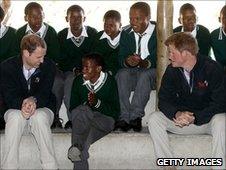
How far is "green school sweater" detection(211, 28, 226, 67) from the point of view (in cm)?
680

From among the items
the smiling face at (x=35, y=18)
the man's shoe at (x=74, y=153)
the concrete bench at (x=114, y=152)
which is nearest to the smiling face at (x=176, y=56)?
the concrete bench at (x=114, y=152)

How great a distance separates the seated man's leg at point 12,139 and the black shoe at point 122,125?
4.29 feet

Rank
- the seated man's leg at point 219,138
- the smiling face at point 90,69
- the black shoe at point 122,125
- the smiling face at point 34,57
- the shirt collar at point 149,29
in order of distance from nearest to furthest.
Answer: the seated man's leg at point 219,138, the smiling face at point 34,57, the smiling face at point 90,69, the black shoe at point 122,125, the shirt collar at point 149,29

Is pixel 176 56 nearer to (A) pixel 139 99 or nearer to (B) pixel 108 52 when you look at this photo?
(A) pixel 139 99

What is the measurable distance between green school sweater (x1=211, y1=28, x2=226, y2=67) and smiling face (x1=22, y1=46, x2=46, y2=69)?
2667 mm

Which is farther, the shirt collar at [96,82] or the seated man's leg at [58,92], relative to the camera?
the seated man's leg at [58,92]

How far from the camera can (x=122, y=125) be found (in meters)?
5.97

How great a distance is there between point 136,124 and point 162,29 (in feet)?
4.24

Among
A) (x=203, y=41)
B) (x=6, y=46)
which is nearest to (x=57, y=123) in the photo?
(x=6, y=46)

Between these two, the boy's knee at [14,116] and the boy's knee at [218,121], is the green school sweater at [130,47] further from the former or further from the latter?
the boy's knee at [14,116]

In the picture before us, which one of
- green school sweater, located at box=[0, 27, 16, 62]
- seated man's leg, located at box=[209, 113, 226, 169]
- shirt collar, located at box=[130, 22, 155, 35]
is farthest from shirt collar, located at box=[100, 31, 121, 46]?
seated man's leg, located at box=[209, 113, 226, 169]

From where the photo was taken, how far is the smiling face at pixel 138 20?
21.6 feet

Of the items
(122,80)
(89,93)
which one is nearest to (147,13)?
(122,80)

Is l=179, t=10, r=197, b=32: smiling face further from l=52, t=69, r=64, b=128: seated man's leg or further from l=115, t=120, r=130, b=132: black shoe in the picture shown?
l=52, t=69, r=64, b=128: seated man's leg
